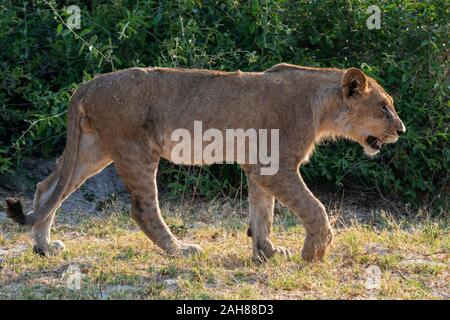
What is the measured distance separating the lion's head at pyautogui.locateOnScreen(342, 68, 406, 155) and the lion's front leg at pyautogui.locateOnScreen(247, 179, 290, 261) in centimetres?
76

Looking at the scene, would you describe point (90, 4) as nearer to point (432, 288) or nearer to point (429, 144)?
point (429, 144)

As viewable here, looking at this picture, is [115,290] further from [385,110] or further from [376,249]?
[385,110]

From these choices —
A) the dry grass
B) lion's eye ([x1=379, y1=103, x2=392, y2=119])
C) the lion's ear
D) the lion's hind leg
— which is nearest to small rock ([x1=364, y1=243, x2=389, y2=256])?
the dry grass

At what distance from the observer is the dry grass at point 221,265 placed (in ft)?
17.8

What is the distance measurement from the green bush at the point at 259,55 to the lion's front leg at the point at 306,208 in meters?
2.17

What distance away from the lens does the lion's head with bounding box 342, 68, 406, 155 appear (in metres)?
6.34

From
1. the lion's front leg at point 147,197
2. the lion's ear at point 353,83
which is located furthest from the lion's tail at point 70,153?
the lion's ear at point 353,83

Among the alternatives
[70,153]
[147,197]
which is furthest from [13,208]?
[147,197]

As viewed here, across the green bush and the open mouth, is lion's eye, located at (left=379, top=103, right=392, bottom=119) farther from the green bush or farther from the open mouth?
the green bush

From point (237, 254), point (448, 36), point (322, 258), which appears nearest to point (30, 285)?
point (237, 254)

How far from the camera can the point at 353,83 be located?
6.30 metres

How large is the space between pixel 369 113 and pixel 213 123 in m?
1.10

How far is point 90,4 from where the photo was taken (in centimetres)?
897

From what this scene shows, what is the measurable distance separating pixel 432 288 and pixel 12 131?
182 inches
